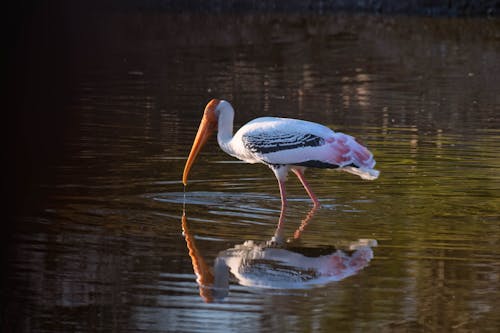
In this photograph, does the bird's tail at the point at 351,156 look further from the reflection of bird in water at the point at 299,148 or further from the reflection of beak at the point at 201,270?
the reflection of beak at the point at 201,270

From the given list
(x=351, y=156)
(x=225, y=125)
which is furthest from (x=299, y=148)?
(x=225, y=125)

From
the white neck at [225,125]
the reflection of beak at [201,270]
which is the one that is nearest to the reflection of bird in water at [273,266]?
the reflection of beak at [201,270]

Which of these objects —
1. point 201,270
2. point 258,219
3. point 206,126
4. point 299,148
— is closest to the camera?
point 201,270

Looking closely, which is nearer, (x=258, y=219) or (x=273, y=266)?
(x=273, y=266)

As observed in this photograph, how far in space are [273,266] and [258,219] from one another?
5.85ft

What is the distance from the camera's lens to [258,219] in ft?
33.4

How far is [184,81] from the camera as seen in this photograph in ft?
75.2

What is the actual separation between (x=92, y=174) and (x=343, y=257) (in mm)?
4059

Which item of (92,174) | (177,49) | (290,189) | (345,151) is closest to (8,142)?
(92,174)

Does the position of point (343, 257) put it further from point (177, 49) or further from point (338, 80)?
point (177, 49)

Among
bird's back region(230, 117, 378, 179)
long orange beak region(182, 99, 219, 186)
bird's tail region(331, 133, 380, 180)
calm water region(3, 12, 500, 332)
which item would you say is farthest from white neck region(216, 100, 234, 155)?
bird's tail region(331, 133, 380, 180)

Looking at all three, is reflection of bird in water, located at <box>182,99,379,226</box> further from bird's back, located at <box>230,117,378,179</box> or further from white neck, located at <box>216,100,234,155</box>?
white neck, located at <box>216,100,234,155</box>

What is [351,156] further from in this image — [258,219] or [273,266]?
[273,266]

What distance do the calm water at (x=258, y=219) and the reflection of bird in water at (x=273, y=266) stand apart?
32 mm
